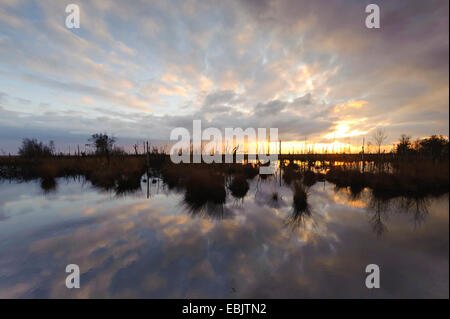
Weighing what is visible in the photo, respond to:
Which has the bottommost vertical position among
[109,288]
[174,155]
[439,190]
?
[109,288]

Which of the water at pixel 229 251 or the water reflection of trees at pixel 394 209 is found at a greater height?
the water reflection of trees at pixel 394 209

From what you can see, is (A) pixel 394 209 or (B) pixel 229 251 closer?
(B) pixel 229 251

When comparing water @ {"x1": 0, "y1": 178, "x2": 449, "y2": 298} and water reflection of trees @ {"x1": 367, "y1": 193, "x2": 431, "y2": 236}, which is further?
water reflection of trees @ {"x1": 367, "y1": 193, "x2": 431, "y2": 236}

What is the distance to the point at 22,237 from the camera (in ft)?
16.5

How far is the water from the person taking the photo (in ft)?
9.53

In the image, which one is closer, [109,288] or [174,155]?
[109,288]

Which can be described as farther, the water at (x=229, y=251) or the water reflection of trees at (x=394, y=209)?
the water reflection of trees at (x=394, y=209)

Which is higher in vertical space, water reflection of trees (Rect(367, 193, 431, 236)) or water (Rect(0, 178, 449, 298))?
water reflection of trees (Rect(367, 193, 431, 236))

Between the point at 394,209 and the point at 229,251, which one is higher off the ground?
the point at 394,209

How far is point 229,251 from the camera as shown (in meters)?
4.00

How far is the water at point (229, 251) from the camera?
9.53ft

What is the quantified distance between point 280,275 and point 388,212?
19.1 ft
